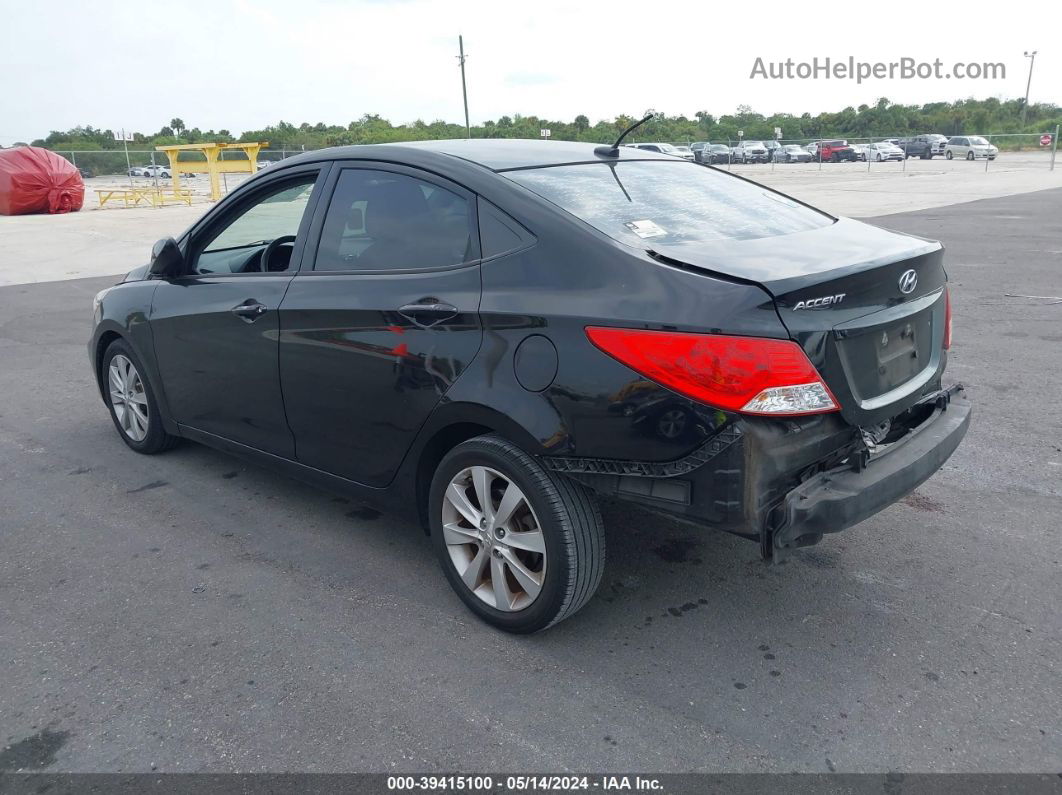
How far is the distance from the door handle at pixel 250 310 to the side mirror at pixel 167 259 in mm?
641

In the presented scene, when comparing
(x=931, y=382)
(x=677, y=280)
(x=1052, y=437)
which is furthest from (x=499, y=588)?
(x=1052, y=437)

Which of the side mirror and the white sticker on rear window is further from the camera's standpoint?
the side mirror

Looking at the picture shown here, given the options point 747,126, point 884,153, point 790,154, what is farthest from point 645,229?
point 747,126

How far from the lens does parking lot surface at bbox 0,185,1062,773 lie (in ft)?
8.36

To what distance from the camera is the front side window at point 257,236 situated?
13.1ft

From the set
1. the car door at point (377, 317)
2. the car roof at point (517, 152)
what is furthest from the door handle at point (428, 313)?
the car roof at point (517, 152)

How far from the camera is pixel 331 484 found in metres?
3.71

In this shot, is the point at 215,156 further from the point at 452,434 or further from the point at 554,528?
the point at 554,528

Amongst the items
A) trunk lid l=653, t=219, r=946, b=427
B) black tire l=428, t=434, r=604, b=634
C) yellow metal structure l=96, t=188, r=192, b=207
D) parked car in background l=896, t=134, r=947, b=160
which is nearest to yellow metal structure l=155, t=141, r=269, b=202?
yellow metal structure l=96, t=188, r=192, b=207

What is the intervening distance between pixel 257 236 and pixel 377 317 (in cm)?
152

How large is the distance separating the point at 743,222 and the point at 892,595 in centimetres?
155

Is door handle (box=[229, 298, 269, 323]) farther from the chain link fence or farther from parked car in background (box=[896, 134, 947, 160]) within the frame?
parked car in background (box=[896, 134, 947, 160])

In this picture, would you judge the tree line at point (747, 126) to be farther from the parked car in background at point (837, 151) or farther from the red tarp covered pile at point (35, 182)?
the red tarp covered pile at point (35, 182)

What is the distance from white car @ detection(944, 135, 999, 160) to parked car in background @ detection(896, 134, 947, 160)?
2.93 ft
